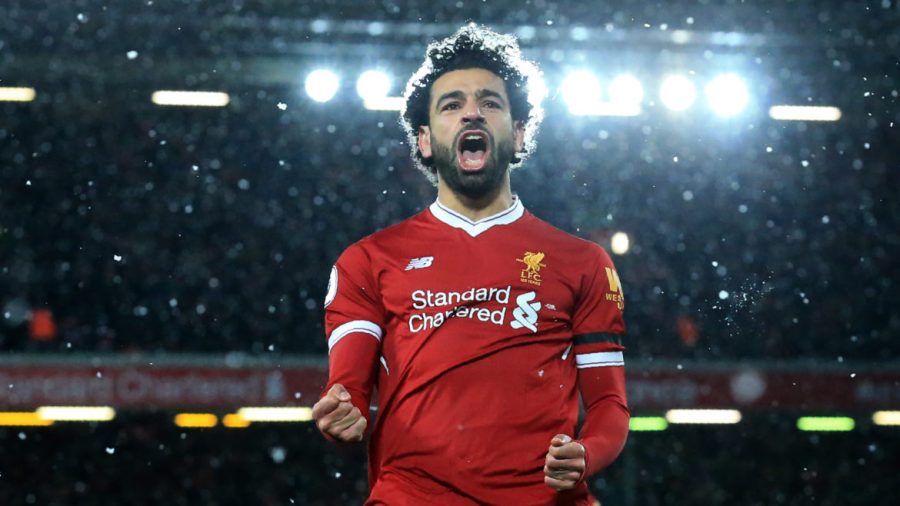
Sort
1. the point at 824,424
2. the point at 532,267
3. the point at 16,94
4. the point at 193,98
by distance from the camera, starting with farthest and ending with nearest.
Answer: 1. the point at 193,98
2. the point at 16,94
3. the point at 824,424
4. the point at 532,267

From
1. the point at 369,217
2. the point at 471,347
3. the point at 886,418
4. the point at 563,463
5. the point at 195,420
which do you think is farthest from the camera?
the point at 369,217

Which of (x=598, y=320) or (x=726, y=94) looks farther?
(x=726, y=94)

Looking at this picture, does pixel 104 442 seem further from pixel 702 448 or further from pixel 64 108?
pixel 702 448

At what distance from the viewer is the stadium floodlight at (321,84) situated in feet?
41.6

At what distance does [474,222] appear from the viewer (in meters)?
2.83

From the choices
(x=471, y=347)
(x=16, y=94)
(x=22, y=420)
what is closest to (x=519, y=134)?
(x=471, y=347)

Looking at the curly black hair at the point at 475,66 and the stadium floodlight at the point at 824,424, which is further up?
the curly black hair at the point at 475,66

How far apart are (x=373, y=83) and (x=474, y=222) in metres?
9.95

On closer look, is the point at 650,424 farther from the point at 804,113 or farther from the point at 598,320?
the point at 598,320

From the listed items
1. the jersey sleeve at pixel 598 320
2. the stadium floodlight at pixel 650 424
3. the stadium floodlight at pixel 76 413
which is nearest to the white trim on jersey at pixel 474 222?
the jersey sleeve at pixel 598 320

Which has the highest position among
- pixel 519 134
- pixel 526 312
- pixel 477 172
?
pixel 519 134

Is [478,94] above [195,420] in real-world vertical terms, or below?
above

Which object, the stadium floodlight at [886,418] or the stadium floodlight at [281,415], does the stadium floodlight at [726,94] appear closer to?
the stadium floodlight at [886,418]

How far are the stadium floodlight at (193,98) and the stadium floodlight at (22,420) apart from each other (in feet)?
12.8
